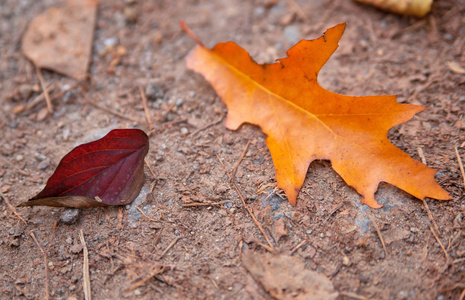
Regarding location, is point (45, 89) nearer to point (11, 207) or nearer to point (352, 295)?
point (11, 207)

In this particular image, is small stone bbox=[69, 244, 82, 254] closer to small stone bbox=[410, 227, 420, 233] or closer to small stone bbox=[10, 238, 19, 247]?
small stone bbox=[10, 238, 19, 247]

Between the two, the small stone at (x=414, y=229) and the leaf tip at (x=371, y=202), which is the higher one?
the leaf tip at (x=371, y=202)

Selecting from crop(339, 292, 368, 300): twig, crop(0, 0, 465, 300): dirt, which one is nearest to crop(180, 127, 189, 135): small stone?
crop(0, 0, 465, 300): dirt

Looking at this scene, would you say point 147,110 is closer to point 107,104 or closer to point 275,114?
point 107,104

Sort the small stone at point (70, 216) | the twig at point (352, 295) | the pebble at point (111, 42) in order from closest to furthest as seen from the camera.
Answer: the twig at point (352, 295) < the small stone at point (70, 216) < the pebble at point (111, 42)

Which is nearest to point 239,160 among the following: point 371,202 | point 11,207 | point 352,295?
point 371,202

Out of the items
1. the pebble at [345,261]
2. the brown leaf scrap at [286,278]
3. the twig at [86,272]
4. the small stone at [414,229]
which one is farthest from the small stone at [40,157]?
the small stone at [414,229]

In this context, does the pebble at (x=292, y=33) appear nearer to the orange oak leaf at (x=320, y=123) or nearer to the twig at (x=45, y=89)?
the orange oak leaf at (x=320, y=123)
